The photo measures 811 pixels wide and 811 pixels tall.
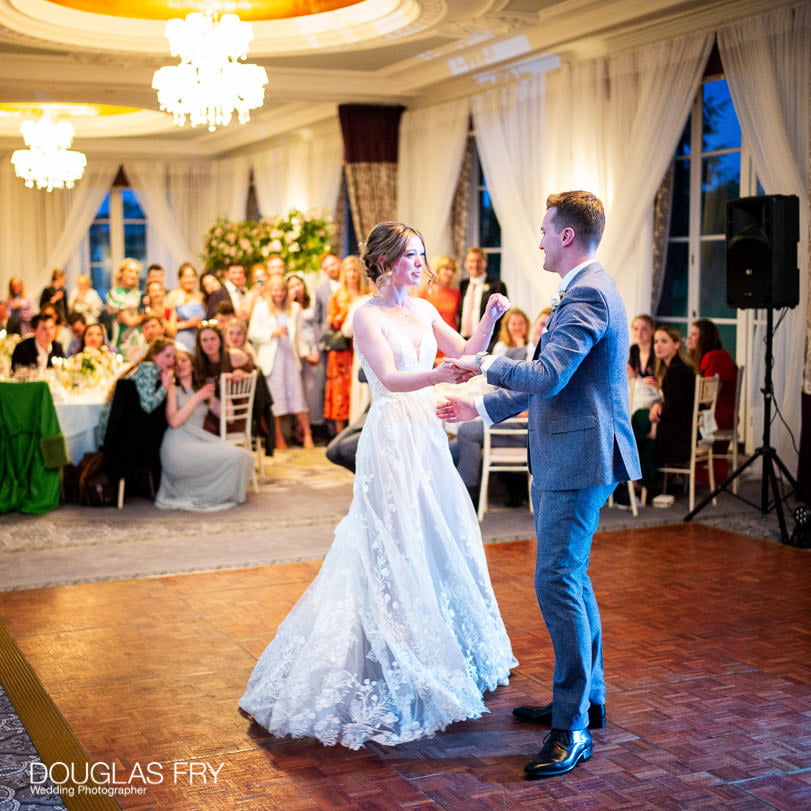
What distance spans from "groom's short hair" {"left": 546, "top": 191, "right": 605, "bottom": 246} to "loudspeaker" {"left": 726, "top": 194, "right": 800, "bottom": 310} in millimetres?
3482

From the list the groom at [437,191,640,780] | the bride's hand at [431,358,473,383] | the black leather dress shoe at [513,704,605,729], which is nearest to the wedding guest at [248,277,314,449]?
the black leather dress shoe at [513,704,605,729]

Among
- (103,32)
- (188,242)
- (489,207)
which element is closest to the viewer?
(103,32)

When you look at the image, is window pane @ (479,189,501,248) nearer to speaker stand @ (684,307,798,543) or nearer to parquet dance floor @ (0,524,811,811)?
speaker stand @ (684,307,798,543)

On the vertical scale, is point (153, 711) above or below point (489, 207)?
below

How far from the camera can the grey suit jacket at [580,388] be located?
3.01 meters

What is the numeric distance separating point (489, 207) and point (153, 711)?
828cm

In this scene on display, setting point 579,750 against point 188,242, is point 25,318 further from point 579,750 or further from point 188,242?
point 579,750

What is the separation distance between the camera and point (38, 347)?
8.18 metres

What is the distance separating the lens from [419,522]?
3.64 m

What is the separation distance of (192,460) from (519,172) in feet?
14.6

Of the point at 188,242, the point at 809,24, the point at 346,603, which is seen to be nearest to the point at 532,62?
the point at 809,24

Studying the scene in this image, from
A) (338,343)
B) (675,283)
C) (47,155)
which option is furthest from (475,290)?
(47,155)

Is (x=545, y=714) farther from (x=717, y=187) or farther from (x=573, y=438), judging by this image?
(x=717, y=187)

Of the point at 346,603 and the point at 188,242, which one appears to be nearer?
the point at 346,603
